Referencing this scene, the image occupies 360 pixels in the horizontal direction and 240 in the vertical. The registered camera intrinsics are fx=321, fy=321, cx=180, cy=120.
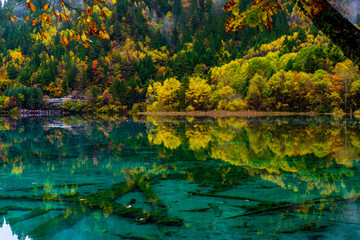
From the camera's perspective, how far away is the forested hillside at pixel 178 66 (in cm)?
5503

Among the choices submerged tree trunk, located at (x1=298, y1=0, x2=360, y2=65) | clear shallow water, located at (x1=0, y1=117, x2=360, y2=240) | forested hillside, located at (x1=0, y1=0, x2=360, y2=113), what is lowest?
clear shallow water, located at (x1=0, y1=117, x2=360, y2=240)

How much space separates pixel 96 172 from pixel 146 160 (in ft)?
7.46

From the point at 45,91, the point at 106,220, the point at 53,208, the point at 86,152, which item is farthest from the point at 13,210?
the point at 45,91

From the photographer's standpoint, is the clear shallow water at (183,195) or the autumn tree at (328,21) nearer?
the autumn tree at (328,21)

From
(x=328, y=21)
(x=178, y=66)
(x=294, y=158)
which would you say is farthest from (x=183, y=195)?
(x=178, y=66)

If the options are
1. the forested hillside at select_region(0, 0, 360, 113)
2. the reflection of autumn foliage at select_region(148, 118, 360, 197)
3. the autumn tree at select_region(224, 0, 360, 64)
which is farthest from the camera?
the forested hillside at select_region(0, 0, 360, 113)

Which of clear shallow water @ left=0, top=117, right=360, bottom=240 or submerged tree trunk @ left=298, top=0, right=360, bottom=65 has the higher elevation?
submerged tree trunk @ left=298, top=0, right=360, bottom=65

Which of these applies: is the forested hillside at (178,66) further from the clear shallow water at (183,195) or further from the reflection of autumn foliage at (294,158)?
the reflection of autumn foliage at (294,158)

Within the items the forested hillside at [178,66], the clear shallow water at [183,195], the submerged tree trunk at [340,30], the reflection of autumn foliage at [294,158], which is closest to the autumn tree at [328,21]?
the submerged tree trunk at [340,30]

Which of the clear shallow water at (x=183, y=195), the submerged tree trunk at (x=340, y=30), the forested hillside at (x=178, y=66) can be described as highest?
the forested hillside at (x=178, y=66)

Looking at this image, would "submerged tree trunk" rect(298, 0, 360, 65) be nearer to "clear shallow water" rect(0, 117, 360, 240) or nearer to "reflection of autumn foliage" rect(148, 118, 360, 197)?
"clear shallow water" rect(0, 117, 360, 240)

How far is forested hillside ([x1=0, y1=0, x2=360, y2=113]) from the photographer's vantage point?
55031 millimetres

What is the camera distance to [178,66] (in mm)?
94188

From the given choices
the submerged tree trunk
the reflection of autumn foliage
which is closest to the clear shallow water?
the reflection of autumn foliage
